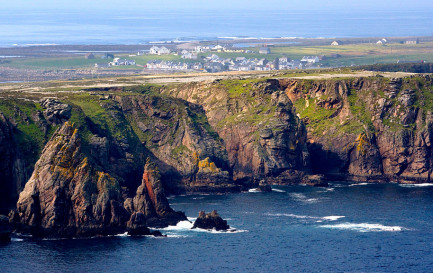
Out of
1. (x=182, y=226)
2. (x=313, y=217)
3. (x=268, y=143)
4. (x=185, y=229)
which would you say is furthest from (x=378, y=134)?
(x=185, y=229)

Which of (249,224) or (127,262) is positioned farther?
(249,224)

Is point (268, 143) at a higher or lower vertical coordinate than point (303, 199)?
higher

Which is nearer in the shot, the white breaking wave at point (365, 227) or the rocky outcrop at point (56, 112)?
the white breaking wave at point (365, 227)

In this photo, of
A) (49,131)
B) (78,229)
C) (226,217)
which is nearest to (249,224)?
(226,217)

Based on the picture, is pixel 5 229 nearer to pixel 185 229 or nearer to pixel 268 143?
pixel 185 229

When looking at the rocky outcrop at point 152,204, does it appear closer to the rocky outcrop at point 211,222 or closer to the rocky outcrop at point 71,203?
the rocky outcrop at point 71,203

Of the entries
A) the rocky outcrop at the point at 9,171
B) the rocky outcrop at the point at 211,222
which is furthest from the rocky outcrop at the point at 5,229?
the rocky outcrop at the point at 211,222

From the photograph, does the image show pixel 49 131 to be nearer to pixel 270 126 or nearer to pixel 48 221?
pixel 48 221
